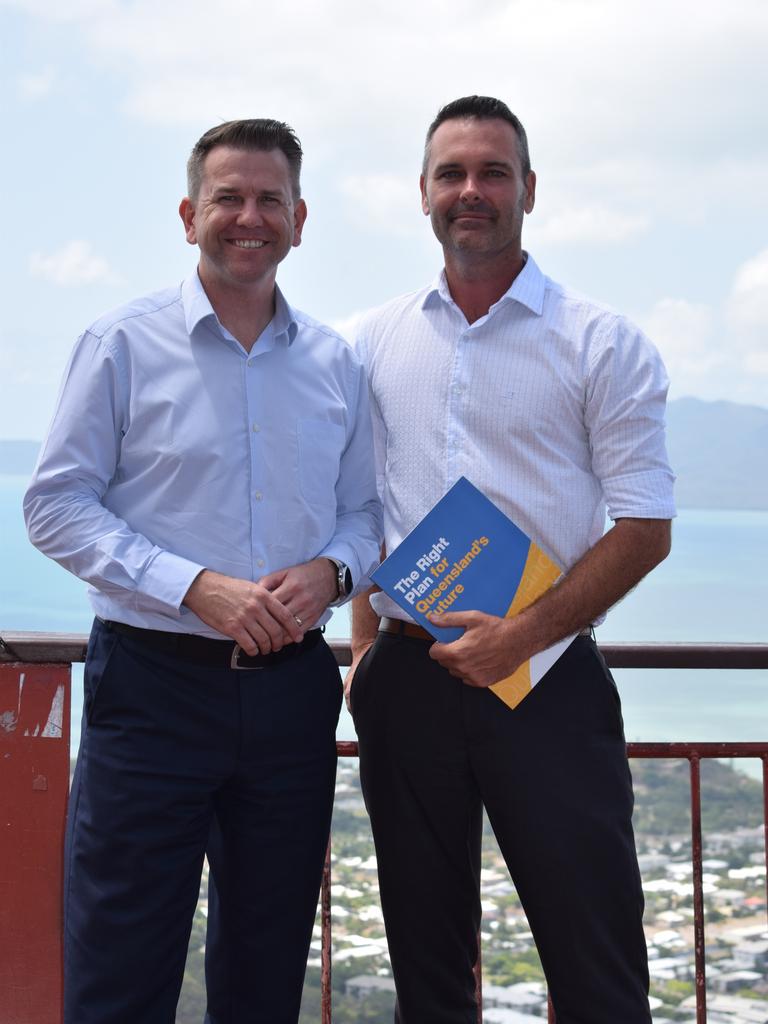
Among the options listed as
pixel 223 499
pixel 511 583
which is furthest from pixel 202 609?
pixel 511 583

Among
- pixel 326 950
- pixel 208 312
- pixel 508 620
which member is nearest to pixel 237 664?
pixel 508 620

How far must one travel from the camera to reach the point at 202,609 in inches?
69.3

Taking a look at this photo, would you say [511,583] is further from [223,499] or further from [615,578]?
[223,499]

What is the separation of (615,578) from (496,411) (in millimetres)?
382

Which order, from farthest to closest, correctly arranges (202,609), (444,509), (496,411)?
(496,411)
(444,509)
(202,609)

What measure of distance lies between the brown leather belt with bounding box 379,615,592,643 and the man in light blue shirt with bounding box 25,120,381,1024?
0.16 meters

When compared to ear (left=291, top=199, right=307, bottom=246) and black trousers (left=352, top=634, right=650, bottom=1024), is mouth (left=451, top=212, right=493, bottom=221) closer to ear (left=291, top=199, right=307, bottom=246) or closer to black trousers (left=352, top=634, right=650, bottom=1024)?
ear (left=291, top=199, right=307, bottom=246)

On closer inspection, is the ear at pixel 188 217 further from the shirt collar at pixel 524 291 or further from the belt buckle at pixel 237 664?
the belt buckle at pixel 237 664

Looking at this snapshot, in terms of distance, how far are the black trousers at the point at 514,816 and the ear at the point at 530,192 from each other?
0.90 m

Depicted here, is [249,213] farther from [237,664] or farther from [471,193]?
[237,664]

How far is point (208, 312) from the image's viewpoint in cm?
190

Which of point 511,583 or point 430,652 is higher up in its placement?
point 511,583

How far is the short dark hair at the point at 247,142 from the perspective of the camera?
1.95 metres

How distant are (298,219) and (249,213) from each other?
0.57 ft
